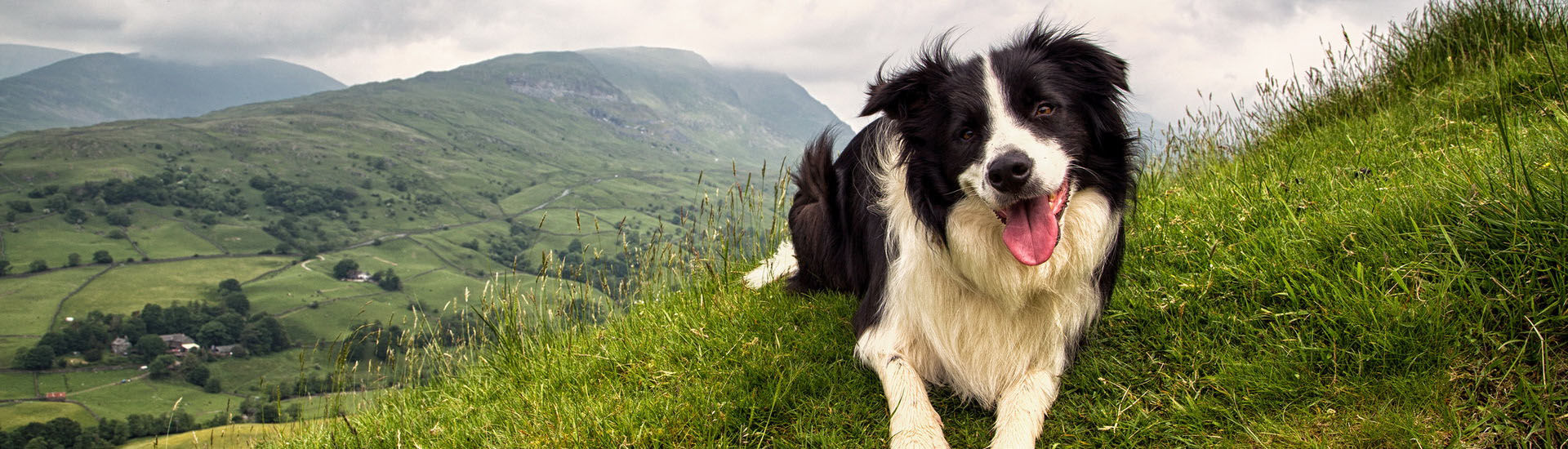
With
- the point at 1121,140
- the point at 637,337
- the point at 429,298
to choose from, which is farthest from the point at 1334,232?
the point at 429,298

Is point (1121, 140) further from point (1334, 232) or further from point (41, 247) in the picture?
point (41, 247)

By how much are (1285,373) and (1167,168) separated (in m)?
4.52

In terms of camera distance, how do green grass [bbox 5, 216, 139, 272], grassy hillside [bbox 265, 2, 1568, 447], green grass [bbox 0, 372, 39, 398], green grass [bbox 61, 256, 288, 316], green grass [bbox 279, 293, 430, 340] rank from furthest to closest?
1. green grass [bbox 5, 216, 139, 272]
2. green grass [bbox 61, 256, 288, 316]
3. green grass [bbox 279, 293, 430, 340]
4. green grass [bbox 0, 372, 39, 398]
5. grassy hillside [bbox 265, 2, 1568, 447]

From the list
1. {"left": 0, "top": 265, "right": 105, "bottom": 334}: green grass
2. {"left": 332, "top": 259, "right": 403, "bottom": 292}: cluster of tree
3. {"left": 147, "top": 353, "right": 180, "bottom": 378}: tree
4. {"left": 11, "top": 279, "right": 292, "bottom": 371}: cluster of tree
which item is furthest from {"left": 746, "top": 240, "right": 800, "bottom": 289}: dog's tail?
{"left": 332, "top": 259, "right": 403, "bottom": 292}: cluster of tree

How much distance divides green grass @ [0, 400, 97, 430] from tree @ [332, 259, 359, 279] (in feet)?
139

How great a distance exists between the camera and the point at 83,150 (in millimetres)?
152375

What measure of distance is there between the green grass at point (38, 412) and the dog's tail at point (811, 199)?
86952mm

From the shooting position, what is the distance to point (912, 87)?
130 inches

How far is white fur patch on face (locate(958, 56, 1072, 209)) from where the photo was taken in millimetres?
2764

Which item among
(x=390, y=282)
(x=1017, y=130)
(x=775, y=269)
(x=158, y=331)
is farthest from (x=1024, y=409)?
(x=390, y=282)

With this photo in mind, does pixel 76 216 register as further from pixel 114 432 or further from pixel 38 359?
pixel 114 432

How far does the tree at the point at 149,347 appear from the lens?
86694mm

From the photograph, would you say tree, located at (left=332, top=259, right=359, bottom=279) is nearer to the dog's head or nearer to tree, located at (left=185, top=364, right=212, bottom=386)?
tree, located at (left=185, top=364, right=212, bottom=386)

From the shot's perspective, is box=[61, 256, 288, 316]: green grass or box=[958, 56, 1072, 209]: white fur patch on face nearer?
box=[958, 56, 1072, 209]: white fur patch on face
